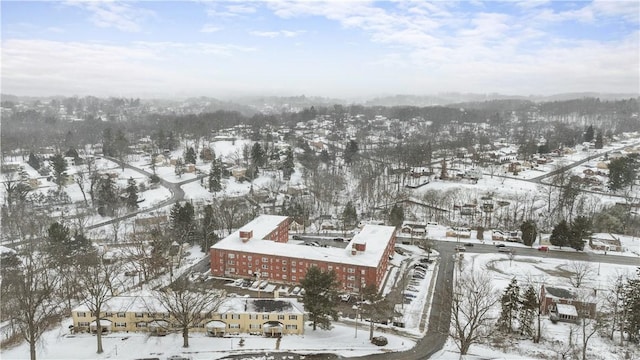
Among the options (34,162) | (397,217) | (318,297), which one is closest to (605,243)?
(397,217)

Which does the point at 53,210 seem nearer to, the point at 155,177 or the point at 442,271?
the point at 155,177

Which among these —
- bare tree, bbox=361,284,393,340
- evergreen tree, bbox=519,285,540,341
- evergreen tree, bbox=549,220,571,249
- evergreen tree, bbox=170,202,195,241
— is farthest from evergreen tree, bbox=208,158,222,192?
evergreen tree, bbox=519,285,540,341

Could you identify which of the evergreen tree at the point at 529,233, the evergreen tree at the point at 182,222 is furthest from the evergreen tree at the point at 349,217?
the evergreen tree at the point at 529,233

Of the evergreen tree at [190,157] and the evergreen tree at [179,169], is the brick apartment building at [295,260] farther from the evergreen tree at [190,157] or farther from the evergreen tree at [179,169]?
the evergreen tree at [190,157]

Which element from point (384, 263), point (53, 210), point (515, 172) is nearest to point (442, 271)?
point (384, 263)

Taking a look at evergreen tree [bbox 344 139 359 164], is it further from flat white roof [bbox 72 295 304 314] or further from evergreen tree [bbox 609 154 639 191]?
flat white roof [bbox 72 295 304 314]

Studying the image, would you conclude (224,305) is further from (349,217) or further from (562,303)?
(349,217)
